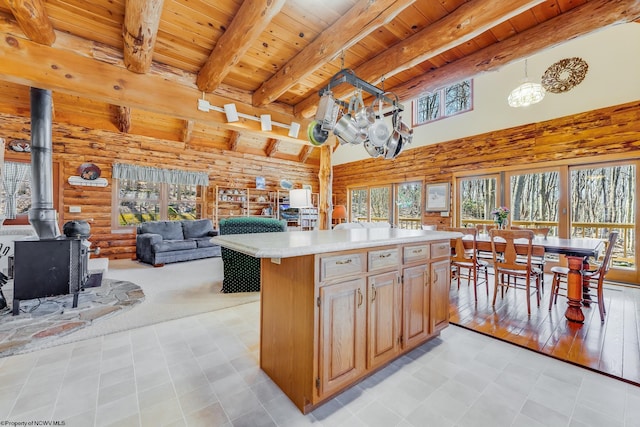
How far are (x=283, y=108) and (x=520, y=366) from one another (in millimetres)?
4430

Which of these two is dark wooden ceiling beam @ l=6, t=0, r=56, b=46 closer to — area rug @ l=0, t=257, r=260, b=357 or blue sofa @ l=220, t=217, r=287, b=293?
blue sofa @ l=220, t=217, r=287, b=293

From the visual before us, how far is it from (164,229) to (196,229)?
0.68 m

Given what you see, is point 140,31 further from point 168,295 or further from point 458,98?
point 458,98

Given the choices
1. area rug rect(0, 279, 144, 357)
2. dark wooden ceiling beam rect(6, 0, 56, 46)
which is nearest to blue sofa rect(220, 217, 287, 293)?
area rug rect(0, 279, 144, 357)

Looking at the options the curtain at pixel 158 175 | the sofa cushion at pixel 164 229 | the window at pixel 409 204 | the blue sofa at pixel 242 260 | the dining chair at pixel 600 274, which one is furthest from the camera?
the window at pixel 409 204

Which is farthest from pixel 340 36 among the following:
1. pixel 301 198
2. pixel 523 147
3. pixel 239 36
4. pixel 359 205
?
pixel 359 205

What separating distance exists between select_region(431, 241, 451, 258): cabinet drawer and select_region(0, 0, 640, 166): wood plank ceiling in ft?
6.11

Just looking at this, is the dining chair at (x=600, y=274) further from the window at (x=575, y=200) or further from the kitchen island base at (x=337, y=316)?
the window at (x=575, y=200)

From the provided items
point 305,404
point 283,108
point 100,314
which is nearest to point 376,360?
point 305,404

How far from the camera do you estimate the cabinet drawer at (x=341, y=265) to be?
56.9 inches

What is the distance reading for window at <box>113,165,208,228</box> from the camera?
6230mm

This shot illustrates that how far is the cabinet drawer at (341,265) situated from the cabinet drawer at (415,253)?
17.6 inches

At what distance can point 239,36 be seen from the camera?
8.26 ft

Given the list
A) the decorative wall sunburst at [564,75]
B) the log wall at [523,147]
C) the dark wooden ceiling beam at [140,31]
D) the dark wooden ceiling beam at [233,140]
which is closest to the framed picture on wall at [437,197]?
the log wall at [523,147]
